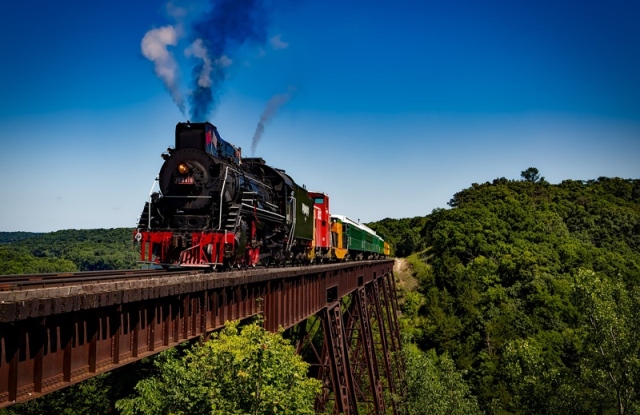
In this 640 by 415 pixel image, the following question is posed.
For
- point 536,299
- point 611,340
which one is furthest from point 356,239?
point 536,299

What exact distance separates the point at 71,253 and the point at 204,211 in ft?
304

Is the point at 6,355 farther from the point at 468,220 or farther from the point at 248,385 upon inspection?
the point at 468,220

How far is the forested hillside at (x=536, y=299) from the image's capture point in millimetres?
21812

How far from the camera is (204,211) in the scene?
13633 mm

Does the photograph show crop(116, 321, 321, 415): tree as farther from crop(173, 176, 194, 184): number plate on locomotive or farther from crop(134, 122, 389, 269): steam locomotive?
crop(173, 176, 194, 184): number plate on locomotive

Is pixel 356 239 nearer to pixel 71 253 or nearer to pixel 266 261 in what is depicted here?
pixel 266 261

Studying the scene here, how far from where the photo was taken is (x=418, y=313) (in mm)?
52344

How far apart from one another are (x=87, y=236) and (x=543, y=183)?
4379 inches

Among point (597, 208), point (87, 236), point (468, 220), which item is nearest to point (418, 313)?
point (468, 220)

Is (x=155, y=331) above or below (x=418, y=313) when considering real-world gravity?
above

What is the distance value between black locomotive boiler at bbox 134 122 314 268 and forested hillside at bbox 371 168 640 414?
621 inches

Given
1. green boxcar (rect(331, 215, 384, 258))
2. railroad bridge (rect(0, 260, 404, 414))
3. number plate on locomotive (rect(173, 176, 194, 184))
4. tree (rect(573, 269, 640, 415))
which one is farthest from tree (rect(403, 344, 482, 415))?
number plate on locomotive (rect(173, 176, 194, 184))

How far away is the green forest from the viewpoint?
1977cm

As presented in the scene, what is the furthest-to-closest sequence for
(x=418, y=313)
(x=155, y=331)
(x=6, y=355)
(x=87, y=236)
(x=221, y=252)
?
(x=87, y=236), (x=418, y=313), (x=221, y=252), (x=155, y=331), (x=6, y=355)
